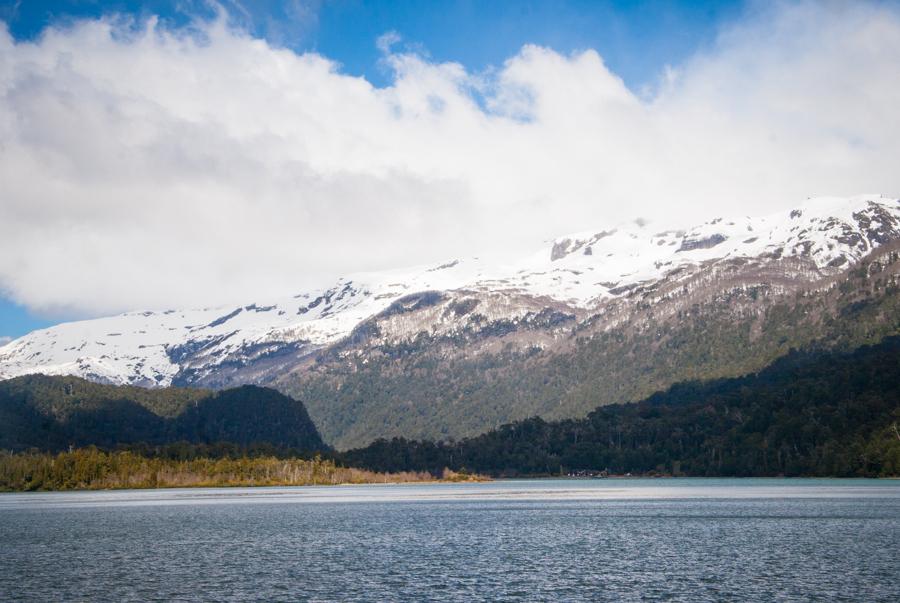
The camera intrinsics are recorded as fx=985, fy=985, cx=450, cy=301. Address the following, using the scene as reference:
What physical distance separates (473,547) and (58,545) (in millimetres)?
53727

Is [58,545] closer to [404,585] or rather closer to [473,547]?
[473,547]

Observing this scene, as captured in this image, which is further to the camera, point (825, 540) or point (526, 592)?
point (825, 540)

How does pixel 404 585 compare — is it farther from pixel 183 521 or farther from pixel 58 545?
pixel 183 521

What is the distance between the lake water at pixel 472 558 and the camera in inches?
3157

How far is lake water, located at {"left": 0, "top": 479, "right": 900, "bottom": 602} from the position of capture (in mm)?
80188

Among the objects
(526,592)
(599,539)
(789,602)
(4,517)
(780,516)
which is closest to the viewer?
(789,602)

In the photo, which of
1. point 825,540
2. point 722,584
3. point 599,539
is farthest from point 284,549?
point 825,540

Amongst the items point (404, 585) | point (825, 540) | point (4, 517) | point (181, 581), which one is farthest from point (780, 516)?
point (4, 517)

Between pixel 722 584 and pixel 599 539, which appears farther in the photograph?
pixel 599 539

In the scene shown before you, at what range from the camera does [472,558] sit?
105 meters

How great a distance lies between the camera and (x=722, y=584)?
8200 centimetres

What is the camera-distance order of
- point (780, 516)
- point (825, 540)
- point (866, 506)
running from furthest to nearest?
1. point (866, 506)
2. point (780, 516)
3. point (825, 540)

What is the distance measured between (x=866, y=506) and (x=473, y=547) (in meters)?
90.9

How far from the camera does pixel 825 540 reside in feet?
377
